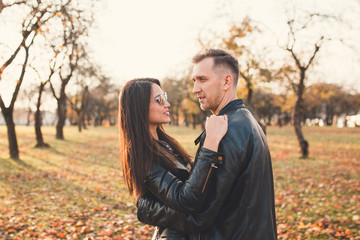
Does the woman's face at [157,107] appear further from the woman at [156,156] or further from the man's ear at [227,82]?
the man's ear at [227,82]

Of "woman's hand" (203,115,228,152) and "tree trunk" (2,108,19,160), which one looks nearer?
"woman's hand" (203,115,228,152)

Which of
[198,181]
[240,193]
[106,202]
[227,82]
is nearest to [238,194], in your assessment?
[240,193]

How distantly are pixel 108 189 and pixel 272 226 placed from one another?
8.76 metres

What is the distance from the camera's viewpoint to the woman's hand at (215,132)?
6.72 ft

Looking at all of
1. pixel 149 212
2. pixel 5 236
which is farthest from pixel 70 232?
pixel 149 212

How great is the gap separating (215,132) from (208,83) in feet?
1.65

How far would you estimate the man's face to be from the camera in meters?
2.38

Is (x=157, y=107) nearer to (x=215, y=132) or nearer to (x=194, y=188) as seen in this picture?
(x=215, y=132)

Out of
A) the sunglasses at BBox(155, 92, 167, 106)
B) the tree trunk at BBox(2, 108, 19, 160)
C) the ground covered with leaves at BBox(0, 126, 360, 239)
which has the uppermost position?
the sunglasses at BBox(155, 92, 167, 106)

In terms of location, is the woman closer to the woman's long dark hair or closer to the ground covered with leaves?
the woman's long dark hair

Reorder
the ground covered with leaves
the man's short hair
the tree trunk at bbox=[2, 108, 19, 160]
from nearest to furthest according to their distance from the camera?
the man's short hair
the ground covered with leaves
the tree trunk at bbox=[2, 108, 19, 160]

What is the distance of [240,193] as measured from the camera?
6.77 ft

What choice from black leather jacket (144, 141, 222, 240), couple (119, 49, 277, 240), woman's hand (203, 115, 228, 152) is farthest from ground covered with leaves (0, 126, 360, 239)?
woman's hand (203, 115, 228, 152)

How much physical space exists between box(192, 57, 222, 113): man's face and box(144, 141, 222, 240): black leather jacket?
1.69 ft
